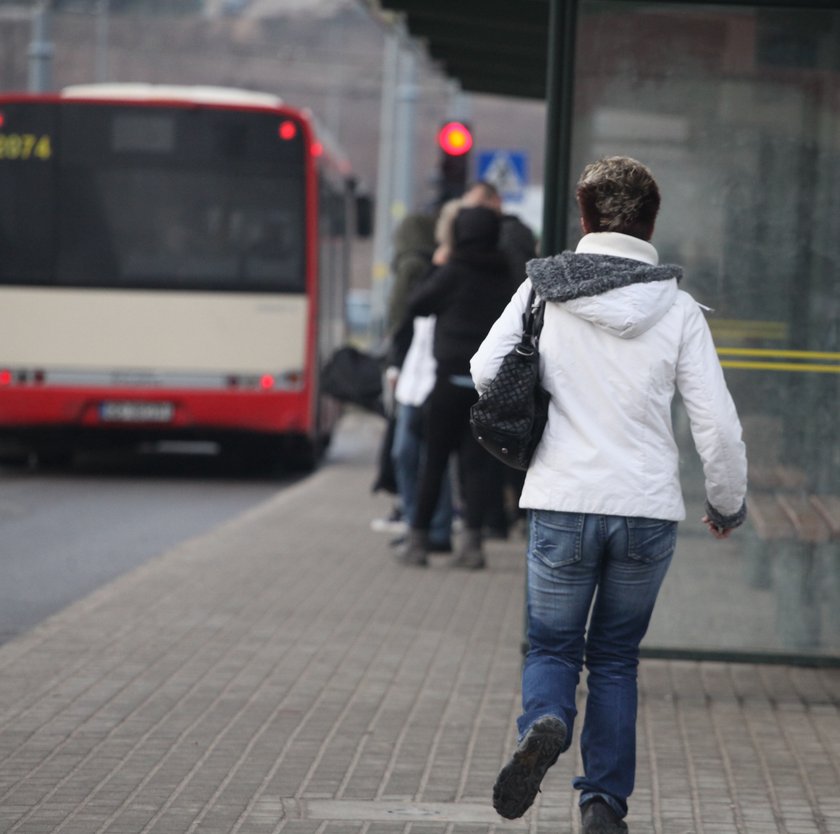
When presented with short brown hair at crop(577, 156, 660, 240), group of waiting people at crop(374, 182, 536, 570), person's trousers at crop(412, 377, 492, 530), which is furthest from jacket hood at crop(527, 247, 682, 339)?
person's trousers at crop(412, 377, 492, 530)

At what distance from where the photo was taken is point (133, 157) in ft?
55.3

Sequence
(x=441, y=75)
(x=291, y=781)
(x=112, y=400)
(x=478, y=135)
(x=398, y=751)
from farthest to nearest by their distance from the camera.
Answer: (x=478, y=135)
(x=112, y=400)
(x=441, y=75)
(x=398, y=751)
(x=291, y=781)

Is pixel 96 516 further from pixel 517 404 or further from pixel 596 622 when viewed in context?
pixel 517 404

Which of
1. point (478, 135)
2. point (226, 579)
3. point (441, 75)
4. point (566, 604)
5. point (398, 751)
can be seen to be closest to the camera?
point (566, 604)

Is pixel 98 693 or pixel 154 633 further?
pixel 154 633

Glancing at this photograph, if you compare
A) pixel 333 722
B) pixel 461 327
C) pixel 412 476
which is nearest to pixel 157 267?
pixel 412 476

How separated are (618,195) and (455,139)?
11.8 metres

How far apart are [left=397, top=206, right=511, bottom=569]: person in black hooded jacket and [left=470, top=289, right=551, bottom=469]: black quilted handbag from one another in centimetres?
514

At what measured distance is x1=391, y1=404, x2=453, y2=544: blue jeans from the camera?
11.4 m

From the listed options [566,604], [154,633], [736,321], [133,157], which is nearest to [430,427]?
[154,633]

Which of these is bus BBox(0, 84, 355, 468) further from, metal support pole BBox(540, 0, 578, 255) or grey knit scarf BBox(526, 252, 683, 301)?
grey knit scarf BBox(526, 252, 683, 301)

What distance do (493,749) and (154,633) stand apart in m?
2.51

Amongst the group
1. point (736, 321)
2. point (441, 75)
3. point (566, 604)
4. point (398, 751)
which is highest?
point (441, 75)

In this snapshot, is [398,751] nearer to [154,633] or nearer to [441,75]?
[154,633]
